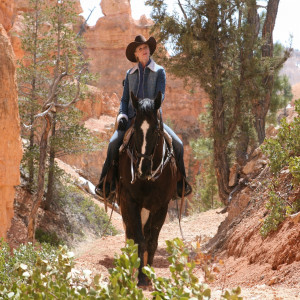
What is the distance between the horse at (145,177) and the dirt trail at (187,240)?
2.46 feet

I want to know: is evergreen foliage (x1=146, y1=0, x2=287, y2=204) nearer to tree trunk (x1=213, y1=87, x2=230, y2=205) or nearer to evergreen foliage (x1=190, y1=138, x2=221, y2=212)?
tree trunk (x1=213, y1=87, x2=230, y2=205)

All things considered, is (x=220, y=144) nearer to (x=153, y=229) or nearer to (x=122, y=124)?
(x=122, y=124)

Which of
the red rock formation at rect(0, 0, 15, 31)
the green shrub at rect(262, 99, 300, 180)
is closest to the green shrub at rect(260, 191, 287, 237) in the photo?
the green shrub at rect(262, 99, 300, 180)

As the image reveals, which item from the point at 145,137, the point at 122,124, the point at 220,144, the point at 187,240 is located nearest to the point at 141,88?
the point at 122,124

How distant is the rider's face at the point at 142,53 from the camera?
664cm

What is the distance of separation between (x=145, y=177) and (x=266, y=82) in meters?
10.8

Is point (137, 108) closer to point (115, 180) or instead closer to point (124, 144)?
point (124, 144)

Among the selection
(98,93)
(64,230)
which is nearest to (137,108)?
(64,230)

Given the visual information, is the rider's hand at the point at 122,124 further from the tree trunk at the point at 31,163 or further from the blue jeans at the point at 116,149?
the tree trunk at the point at 31,163

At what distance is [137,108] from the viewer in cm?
559

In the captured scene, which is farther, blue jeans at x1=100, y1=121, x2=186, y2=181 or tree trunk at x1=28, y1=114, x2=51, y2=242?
tree trunk at x1=28, y1=114, x2=51, y2=242

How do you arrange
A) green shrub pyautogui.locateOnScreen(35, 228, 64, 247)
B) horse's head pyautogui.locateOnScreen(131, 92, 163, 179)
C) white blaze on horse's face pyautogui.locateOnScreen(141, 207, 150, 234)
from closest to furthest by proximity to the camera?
horse's head pyautogui.locateOnScreen(131, 92, 163, 179) < white blaze on horse's face pyautogui.locateOnScreen(141, 207, 150, 234) < green shrub pyautogui.locateOnScreen(35, 228, 64, 247)

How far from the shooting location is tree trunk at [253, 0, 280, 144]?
49.3 feet

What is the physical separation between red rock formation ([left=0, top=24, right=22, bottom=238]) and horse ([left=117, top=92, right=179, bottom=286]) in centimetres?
741
